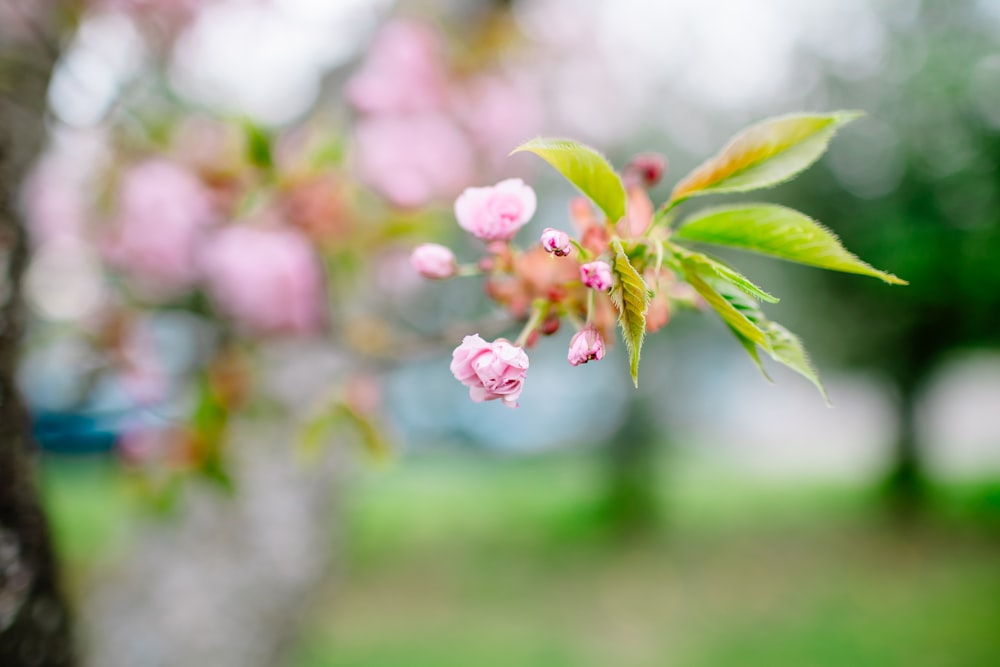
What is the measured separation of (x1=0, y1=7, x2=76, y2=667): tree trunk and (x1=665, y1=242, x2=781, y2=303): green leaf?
0.93m

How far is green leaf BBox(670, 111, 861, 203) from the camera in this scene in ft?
2.16

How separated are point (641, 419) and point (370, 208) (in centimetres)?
598

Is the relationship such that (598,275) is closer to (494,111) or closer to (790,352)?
(790,352)

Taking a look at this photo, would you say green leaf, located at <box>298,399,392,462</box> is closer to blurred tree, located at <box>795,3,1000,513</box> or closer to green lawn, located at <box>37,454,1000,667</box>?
green lawn, located at <box>37,454,1000,667</box>

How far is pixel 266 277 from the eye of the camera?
1.56m

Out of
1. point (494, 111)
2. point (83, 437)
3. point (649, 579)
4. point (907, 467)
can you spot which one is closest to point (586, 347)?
point (494, 111)

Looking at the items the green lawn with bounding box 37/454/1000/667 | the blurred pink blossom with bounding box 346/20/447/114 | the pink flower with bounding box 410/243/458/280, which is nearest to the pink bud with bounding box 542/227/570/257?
the pink flower with bounding box 410/243/458/280

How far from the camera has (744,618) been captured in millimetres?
4668

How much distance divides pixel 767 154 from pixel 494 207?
0.88 feet

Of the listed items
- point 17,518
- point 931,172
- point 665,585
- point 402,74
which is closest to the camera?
point 17,518

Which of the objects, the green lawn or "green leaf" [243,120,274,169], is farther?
the green lawn

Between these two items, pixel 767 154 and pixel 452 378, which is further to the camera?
pixel 452 378

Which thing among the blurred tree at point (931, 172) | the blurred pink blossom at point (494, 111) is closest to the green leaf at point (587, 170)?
the blurred pink blossom at point (494, 111)

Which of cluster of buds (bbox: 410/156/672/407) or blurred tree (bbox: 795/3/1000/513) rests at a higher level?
blurred tree (bbox: 795/3/1000/513)
